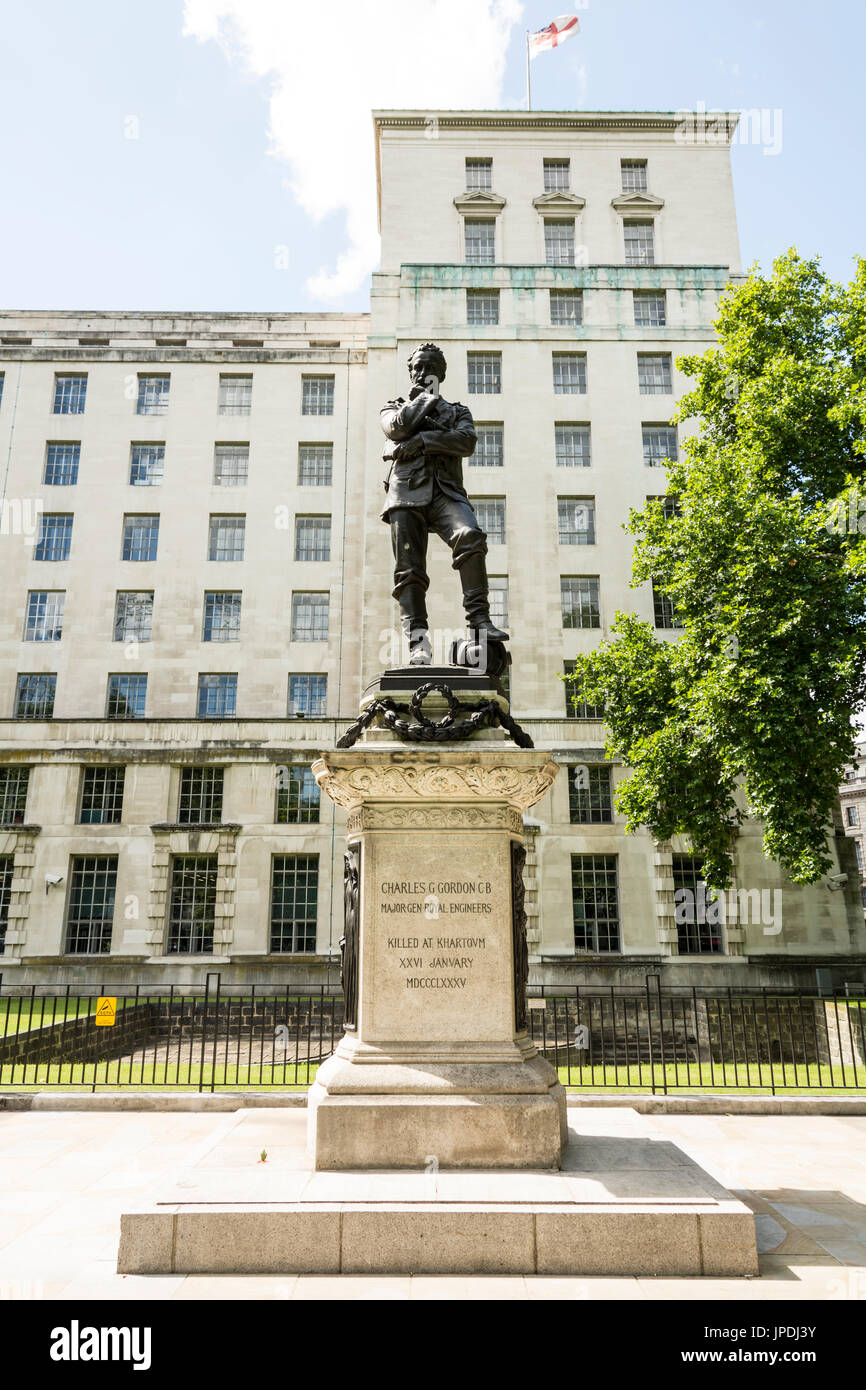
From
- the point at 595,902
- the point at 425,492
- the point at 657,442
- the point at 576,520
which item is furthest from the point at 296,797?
the point at 425,492

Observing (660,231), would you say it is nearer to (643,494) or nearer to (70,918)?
(643,494)

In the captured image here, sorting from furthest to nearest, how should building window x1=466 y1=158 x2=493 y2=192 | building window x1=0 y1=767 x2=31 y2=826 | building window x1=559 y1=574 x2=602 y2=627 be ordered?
building window x1=466 y1=158 x2=493 y2=192
building window x1=559 y1=574 x2=602 y2=627
building window x1=0 y1=767 x2=31 y2=826

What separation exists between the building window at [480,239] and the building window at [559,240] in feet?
7.77

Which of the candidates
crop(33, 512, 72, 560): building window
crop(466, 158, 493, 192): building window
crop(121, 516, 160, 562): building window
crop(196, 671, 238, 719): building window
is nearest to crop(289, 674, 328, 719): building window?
crop(196, 671, 238, 719): building window

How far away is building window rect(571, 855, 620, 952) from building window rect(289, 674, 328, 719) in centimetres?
1123

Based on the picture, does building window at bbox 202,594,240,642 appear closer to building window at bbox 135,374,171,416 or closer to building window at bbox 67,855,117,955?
building window at bbox 135,374,171,416

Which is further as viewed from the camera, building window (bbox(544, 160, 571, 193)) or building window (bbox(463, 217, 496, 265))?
building window (bbox(544, 160, 571, 193))

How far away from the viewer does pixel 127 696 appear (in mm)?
34344

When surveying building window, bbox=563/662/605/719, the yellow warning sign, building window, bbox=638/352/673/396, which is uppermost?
building window, bbox=638/352/673/396

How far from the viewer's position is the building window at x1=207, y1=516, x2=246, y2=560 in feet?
117

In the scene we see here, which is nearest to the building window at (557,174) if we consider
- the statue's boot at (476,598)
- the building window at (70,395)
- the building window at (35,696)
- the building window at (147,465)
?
the building window at (147,465)

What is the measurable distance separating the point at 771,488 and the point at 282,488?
69.4 ft

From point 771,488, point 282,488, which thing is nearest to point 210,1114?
point 771,488

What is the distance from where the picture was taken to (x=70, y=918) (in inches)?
1256
